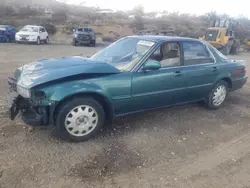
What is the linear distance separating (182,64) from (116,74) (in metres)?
1.44

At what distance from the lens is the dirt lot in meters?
2.92

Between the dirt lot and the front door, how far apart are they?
46cm

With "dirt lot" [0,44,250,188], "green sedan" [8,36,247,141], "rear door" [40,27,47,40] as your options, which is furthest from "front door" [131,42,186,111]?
"rear door" [40,27,47,40]

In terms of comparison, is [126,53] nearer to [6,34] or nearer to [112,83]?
[112,83]

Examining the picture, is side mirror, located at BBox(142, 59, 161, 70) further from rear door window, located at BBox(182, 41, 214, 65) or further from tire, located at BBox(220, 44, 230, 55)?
tire, located at BBox(220, 44, 230, 55)

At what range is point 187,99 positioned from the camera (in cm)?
484

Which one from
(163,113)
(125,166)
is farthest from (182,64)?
(125,166)

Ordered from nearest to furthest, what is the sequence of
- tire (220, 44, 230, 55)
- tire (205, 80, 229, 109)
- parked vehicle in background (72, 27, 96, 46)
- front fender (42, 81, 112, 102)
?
front fender (42, 81, 112, 102), tire (205, 80, 229, 109), tire (220, 44, 230, 55), parked vehicle in background (72, 27, 96, 46)

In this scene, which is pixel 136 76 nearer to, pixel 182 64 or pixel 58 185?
pixel 182 64

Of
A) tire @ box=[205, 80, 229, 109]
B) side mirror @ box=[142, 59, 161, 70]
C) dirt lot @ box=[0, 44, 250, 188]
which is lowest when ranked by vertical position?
dirt lot @ box=[0, 44, 250, 188]

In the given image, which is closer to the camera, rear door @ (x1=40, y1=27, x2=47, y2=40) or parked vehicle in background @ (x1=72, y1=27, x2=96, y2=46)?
rear door @ (x1=40, y1=27, x2=47, y2=40)

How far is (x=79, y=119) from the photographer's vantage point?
11.8 ft

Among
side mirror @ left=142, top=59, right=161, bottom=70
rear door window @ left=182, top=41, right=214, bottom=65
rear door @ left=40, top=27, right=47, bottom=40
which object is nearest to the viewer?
side mirror @ left=142, top=59, right=161, bottom=70

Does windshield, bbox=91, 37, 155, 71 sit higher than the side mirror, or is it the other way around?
windshield, bbox=91, 37, 155, 71
